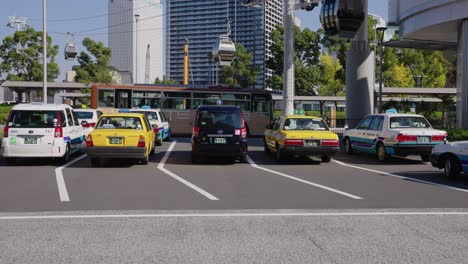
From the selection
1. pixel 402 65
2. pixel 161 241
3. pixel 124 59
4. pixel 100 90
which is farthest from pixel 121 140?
pixel 124 59

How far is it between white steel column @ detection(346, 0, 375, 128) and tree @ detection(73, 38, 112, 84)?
125 ft

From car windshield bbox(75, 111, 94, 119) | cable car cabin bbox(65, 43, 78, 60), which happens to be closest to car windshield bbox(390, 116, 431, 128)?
car windshield bbox(75, 111, 94, 119)

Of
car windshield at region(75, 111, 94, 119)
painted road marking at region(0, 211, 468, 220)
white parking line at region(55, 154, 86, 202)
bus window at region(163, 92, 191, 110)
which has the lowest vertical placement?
white parking line at region(55, 154, 86, 202)

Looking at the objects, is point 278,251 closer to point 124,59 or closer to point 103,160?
point 103,160

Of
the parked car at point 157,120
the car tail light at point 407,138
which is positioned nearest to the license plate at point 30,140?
the parked car at point 157,120

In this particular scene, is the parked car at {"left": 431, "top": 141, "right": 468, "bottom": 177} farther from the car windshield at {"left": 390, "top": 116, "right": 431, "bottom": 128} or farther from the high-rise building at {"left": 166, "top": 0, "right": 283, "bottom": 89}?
the high-rise building at {"left": 166, "top": 0, "right": 283, "bottom": 89}

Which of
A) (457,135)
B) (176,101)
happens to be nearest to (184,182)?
(457,135)

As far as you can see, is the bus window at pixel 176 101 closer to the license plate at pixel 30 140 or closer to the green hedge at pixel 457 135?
the green hedge at pixel 457 135

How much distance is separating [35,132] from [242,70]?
45509 millimetres

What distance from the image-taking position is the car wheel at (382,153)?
1664cm

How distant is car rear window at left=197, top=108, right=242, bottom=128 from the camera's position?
15469 mm

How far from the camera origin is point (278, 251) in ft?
18.5

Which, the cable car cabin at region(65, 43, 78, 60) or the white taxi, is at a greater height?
the cable car cabin at region(65, 43, 78, 60)

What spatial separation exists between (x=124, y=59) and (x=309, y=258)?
120155 millimetres
